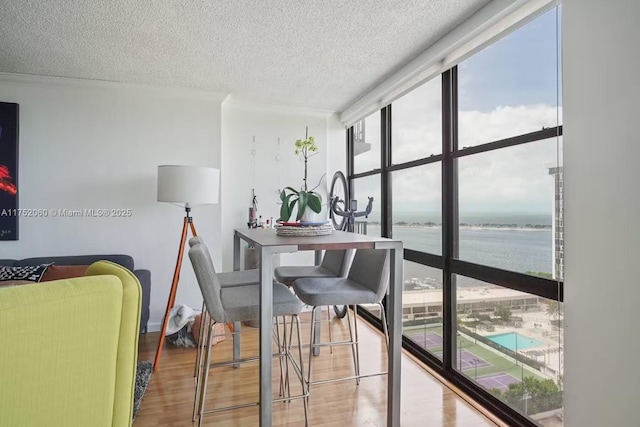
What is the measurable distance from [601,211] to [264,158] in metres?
3.24

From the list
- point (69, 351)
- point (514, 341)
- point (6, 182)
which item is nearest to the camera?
point (69, 351)

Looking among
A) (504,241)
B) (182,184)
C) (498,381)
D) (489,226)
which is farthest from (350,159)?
(498,381)

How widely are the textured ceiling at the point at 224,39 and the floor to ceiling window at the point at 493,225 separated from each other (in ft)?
1.42

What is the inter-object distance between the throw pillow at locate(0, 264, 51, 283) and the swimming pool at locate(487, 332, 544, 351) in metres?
3.27

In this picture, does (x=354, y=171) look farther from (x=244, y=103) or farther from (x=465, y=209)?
(x=465, y=209)

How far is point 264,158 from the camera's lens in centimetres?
407

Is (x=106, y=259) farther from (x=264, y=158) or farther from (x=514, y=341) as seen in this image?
(x=514, y=341)

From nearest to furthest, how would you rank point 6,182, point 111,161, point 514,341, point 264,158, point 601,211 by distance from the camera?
point 601,211 < point 514,341 < point 6,182 < point 111,161 < point 264,158

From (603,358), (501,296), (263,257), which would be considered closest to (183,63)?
(263,257)

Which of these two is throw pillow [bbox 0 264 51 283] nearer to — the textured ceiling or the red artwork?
the red artwork

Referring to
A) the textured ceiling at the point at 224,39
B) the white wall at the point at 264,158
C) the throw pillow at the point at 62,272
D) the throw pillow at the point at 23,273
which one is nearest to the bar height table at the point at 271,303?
the textured ceiling at the point at 224,39

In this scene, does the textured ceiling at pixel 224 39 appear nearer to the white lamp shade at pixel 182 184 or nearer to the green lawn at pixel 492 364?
the white lamp shade at pixel 182 184

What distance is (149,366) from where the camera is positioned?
8.55ft

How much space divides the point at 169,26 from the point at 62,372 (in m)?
2.18
